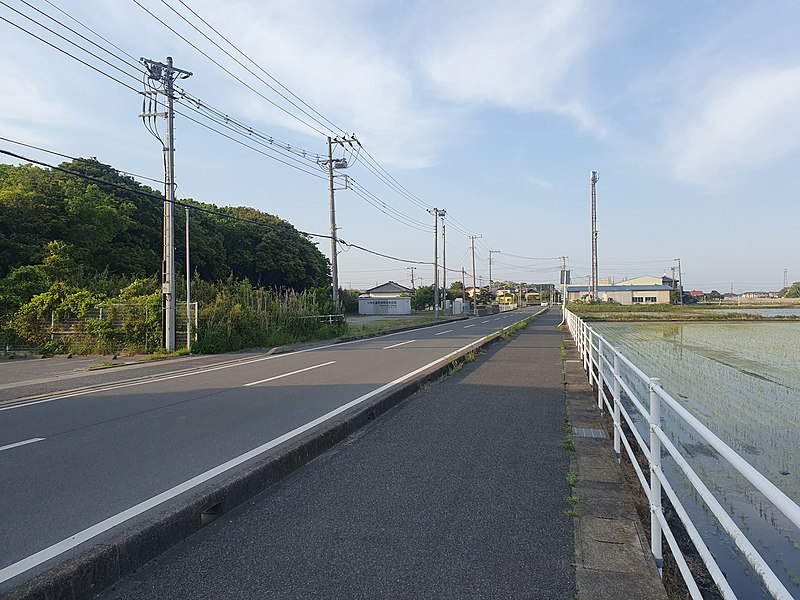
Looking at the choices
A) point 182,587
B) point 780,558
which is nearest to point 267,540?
point 182,587

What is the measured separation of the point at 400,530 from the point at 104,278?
25.1 m

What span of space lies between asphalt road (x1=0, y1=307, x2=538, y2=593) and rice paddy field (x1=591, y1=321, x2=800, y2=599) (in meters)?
4.10

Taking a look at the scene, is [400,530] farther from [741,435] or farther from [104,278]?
[104,278]

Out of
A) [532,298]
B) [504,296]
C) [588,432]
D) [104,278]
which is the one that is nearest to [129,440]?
[588,432]

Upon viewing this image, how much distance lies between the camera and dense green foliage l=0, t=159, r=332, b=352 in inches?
772

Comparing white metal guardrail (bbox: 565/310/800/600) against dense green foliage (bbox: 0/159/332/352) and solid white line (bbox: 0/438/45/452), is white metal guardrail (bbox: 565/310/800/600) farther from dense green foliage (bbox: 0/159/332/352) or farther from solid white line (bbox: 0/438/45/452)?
dense green foliage (bbox: 0/159/332/352)

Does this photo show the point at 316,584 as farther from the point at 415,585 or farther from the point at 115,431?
the point at 115,431

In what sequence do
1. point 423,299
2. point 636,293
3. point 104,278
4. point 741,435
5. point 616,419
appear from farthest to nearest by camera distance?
point 636,293 → point 423,299 → point 104,278 → point 741,435 → point 616,419

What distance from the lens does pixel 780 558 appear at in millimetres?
4293

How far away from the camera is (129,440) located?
655 centimetres

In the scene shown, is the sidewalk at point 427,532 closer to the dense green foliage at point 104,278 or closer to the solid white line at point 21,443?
the solid white line at point 21,443

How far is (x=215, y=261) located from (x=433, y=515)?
143 ft

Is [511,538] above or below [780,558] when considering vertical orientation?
above

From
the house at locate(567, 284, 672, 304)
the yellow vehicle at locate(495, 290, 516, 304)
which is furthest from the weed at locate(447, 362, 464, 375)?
the yellow vehicle at locate(495, 290, 516, 304)
